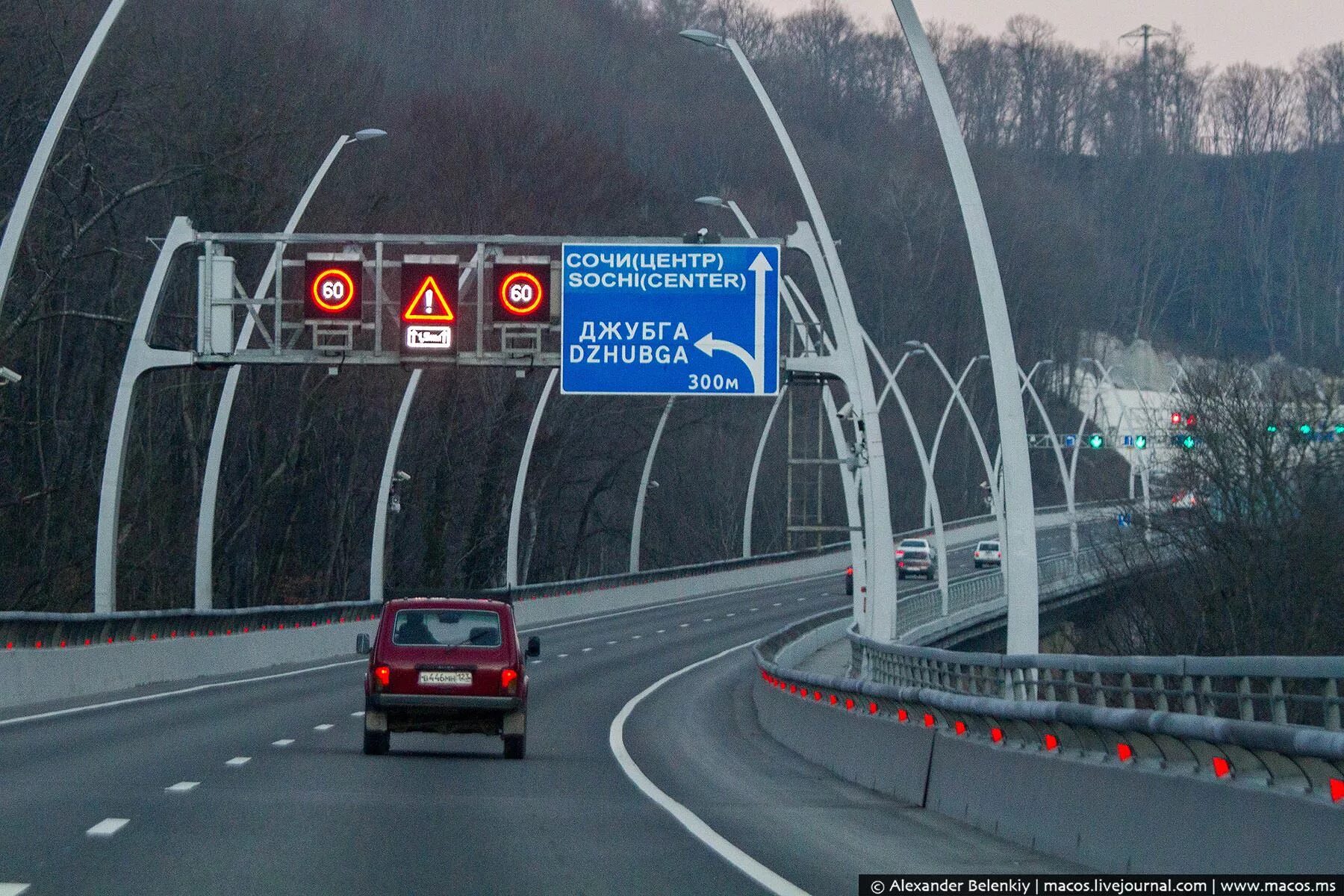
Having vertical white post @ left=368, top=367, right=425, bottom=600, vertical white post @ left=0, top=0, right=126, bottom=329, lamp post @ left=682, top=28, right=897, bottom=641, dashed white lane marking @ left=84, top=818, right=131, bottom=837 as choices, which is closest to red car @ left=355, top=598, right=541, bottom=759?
dashed white lane marking @ left=84, top=818, right=131, bottom=837

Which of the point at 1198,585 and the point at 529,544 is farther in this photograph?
the point at 529,544

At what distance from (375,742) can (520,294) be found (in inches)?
403

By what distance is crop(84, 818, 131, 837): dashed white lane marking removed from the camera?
39.5ft

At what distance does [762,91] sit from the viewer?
93.6 feet

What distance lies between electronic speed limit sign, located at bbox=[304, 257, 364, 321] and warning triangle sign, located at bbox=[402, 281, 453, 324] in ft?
2.48

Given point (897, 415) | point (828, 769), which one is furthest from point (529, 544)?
point (828, 769)

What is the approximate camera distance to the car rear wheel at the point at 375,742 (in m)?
20.4

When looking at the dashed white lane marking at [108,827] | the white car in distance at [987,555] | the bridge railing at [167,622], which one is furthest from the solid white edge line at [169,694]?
the white car in distance at [987,555]

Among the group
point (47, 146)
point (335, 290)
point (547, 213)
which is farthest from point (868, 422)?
point (547, 213)

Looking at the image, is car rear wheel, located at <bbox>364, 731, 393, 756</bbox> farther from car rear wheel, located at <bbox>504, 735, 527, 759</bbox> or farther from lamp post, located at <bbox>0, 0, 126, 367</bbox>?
lamp post, located at <bbox>0, 0, 126, 367</bbox>

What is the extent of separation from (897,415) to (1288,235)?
4142 cm

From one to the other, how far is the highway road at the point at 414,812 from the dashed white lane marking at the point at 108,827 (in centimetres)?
3

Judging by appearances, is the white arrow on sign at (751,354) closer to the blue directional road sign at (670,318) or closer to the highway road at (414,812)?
the blue directional road sign at (670,318)

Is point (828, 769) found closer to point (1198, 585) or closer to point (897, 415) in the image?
point (1198, 585)
